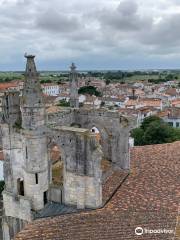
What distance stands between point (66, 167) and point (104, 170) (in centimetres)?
353

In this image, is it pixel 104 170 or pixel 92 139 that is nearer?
pixel 92 139

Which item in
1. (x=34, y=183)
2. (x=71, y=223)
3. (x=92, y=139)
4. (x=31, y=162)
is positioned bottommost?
(x=71, y=223)

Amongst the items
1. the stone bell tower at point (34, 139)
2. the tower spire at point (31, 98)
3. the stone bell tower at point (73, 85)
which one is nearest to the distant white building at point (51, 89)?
the stone bell tower at point (73, 85)

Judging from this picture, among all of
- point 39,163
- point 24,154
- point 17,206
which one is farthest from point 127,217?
point 17,206

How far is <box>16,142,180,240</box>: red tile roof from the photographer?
15125 mm

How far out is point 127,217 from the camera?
16.0 m

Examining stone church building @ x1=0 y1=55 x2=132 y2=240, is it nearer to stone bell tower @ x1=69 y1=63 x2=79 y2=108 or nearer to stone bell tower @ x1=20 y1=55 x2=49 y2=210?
stone bell tower @ x1=20 y1=55 x2=49 y2=210

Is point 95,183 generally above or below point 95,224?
above

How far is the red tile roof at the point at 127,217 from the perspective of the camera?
49.6 ft

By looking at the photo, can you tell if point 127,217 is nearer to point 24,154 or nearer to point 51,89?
point 24,154

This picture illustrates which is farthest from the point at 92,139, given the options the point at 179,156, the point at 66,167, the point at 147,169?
the point at 179,156

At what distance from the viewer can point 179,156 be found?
75.1ft

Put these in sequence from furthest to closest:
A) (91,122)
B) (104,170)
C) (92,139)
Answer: (91,122), (104,170), (92,139)

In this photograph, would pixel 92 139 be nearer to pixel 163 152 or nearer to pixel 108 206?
pixel 108 206
